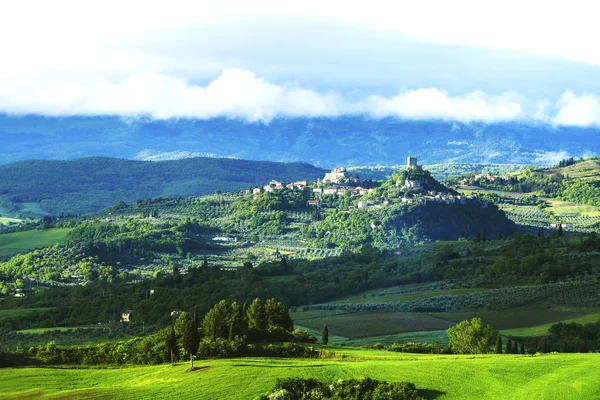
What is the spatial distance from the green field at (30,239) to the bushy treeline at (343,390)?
131100mm

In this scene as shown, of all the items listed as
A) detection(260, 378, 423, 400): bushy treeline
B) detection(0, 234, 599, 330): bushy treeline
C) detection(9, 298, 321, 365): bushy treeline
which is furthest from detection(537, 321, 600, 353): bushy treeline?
detection(260, 378, 423, 400): bushy treeline

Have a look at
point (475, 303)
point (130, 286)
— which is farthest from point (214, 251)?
point (475, 303)

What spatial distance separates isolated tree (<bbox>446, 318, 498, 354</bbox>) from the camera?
2603 inches

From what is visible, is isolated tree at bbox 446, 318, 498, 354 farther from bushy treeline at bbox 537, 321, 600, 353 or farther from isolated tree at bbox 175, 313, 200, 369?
isolated tree at bbox 175, 313, 200, 369

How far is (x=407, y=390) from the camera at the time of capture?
4359 cm

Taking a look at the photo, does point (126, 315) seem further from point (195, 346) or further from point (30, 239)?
point (30, 239)

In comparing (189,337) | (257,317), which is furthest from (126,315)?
(189,337)

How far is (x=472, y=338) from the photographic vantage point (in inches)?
2662

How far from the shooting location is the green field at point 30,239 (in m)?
171

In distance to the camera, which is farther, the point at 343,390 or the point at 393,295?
the point at 393,295

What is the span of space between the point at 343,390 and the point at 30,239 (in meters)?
146

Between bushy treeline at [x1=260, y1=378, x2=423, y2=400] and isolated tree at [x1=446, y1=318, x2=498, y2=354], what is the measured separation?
71.5 feet

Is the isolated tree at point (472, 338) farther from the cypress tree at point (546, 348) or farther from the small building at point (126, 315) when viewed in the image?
the small building at point (126, 315)

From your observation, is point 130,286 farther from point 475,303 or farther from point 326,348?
point 326,348
